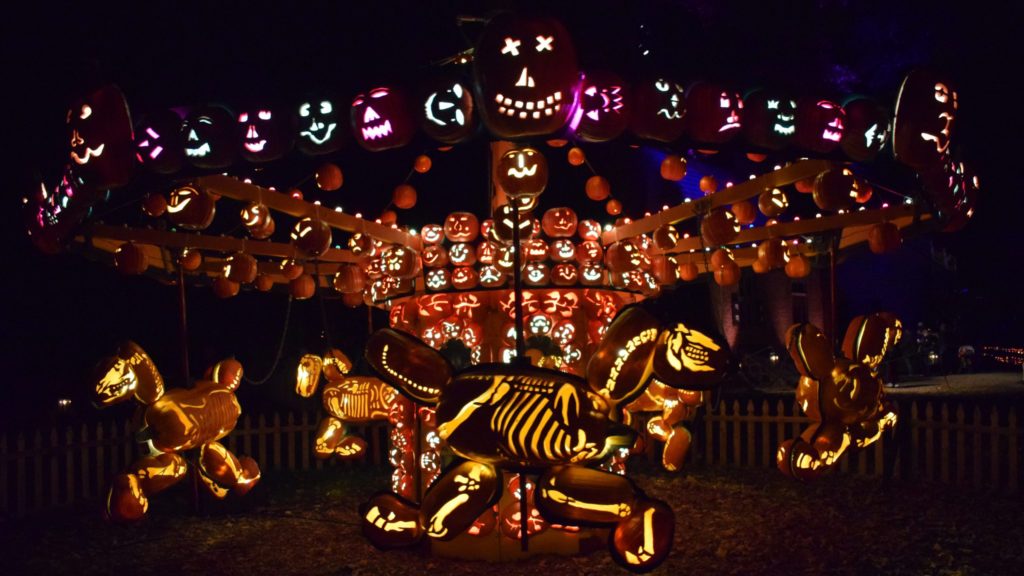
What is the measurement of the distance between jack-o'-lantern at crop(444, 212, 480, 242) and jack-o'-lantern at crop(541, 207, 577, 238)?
0.70 metres

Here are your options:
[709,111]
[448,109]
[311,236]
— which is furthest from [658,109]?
[311,236]

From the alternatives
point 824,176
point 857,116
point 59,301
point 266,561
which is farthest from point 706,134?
point 59,301

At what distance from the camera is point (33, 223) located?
549 centimetres

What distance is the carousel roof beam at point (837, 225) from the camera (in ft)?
22.1

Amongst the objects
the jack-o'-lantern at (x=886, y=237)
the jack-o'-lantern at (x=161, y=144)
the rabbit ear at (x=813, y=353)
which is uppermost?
the jack-o'-lantern at (x=161, y=144)

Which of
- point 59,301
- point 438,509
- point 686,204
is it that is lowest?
point 438,509

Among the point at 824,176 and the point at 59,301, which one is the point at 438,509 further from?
the point at 59,301

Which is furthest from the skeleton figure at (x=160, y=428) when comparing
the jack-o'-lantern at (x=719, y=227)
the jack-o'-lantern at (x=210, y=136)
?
Answer: the jack-o'-lantern at (x=719, y=227)

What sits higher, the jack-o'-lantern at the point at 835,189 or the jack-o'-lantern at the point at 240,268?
the jack-o'-lantern at the point at 835,189

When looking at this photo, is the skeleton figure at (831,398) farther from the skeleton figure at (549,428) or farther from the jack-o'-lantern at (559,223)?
the jack-o'-lantern at (559,223)

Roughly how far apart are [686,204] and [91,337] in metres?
11.2

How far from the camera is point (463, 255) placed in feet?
22.4

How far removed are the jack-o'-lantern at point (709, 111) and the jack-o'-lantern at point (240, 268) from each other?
4.89 meters

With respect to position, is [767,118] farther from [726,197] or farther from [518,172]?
[726,197]
